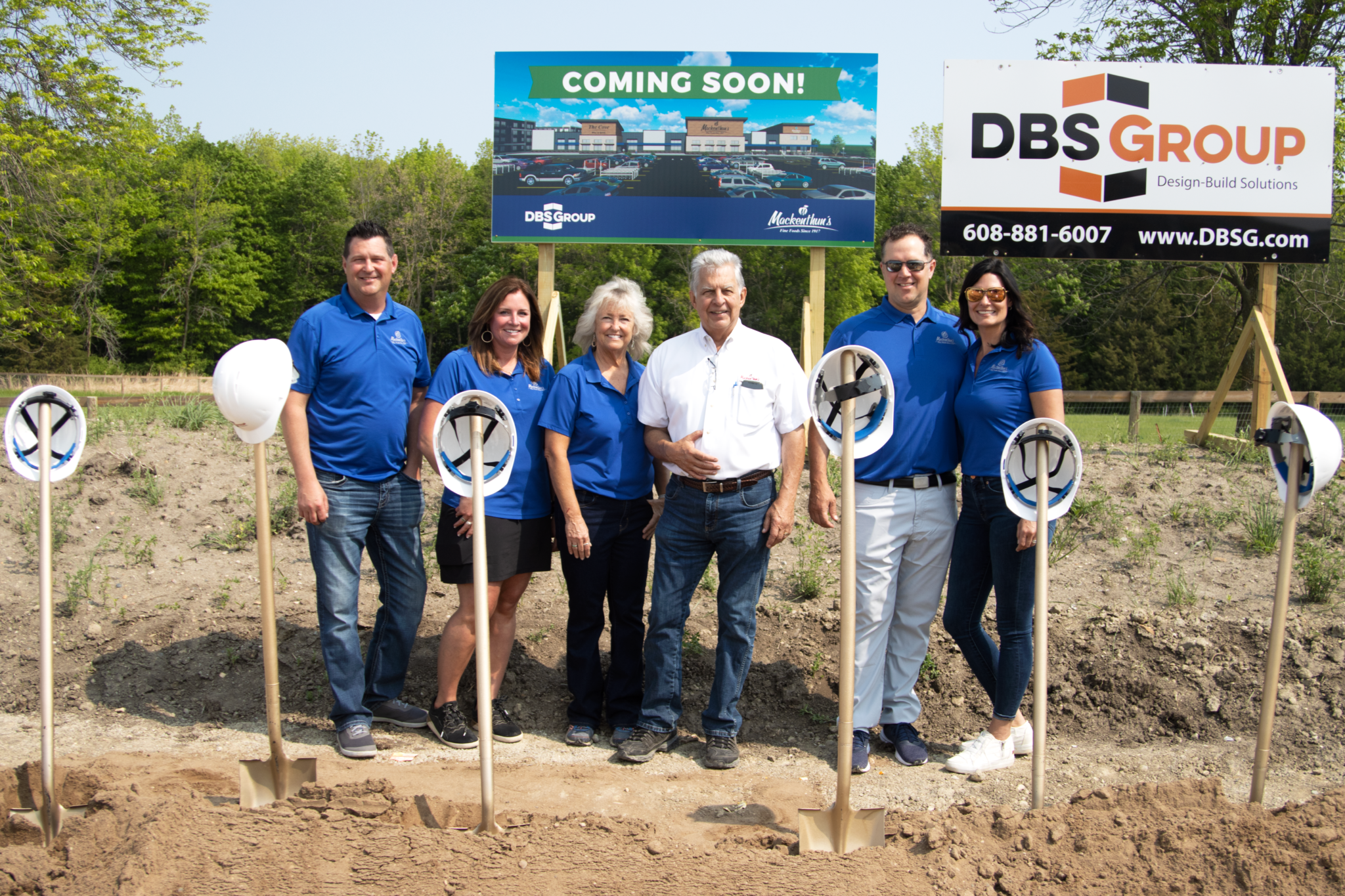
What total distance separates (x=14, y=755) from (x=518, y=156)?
5.28 meters

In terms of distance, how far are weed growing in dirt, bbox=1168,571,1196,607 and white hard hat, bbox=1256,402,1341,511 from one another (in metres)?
2.19

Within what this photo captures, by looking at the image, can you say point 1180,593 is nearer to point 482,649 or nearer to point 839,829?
point 839,829

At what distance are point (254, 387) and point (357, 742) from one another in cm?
177

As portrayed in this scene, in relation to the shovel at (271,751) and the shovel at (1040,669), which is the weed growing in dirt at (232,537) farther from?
the shovel at (1040,669)

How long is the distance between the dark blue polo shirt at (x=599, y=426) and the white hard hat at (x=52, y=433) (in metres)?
1.84

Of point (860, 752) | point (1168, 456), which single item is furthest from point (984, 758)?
point (1168, 456)

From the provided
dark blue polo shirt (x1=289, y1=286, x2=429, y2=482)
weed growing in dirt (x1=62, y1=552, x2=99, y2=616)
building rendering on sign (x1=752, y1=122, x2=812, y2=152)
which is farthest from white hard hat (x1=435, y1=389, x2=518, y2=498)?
building rendering on sign (x1=752, y1=122, x2=812, y2=152)

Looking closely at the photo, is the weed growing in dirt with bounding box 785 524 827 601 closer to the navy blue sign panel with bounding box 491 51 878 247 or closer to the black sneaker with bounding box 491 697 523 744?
the black sneaker with bounding box 491 697 523 744

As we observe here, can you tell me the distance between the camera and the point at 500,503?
14.0 ft

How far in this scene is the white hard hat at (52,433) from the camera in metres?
3.61

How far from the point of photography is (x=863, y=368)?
348 centimetres

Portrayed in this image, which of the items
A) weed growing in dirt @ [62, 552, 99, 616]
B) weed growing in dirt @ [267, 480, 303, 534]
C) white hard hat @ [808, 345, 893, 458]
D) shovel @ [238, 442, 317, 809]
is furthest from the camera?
weed growing in dirt @ [267, 480, 303, 534]

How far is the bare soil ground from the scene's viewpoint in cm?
298

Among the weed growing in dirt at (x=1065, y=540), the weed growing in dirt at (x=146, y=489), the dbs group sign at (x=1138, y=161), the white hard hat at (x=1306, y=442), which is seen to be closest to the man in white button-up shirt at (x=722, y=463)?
the white hard hat at (x=1306, y=442)
